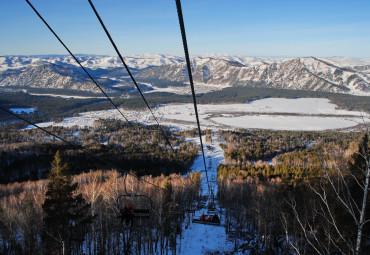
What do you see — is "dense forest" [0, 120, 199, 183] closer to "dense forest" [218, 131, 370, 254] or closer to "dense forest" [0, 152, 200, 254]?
"dense forest" [218, 131, 370, 254]

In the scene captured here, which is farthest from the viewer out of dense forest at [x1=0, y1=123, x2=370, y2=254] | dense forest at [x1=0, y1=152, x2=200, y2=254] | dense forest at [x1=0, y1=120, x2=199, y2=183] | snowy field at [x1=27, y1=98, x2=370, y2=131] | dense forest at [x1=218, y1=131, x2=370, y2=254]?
snowy field at [x1=27, y1=98, x2=370, y2=131]

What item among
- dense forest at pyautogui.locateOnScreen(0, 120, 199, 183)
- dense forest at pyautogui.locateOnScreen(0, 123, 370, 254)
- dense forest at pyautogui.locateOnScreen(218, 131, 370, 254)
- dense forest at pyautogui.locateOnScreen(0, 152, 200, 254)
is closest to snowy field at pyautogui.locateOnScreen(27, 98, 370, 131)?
dense forest at pyautogui.locateOnScreen(0, 123, 370, 254)

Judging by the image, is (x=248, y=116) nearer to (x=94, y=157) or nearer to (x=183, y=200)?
(x=94, y=157)

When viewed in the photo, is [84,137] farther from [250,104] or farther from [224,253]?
[250,104]

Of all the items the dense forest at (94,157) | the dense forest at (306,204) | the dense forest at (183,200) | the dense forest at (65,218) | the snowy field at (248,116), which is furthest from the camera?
the snowy field at (248,116)

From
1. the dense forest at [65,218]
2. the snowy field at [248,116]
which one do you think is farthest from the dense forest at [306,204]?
the snowy field at [248,116]

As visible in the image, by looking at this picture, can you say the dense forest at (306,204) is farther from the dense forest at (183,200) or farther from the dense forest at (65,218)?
the dense forest at (65,218)

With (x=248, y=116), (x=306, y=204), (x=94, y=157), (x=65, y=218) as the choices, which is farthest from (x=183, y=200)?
(x=248, y=116)

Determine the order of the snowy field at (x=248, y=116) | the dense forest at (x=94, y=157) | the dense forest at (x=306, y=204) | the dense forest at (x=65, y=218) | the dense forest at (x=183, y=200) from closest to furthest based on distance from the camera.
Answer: the dense forest at (x=306, y=204) < the dense forest at (x=183, y=200) < the dense forest at (x=65, y=218) < the dense forest at (x=94, y=157) < the snowy field at (x=248, y=116)
